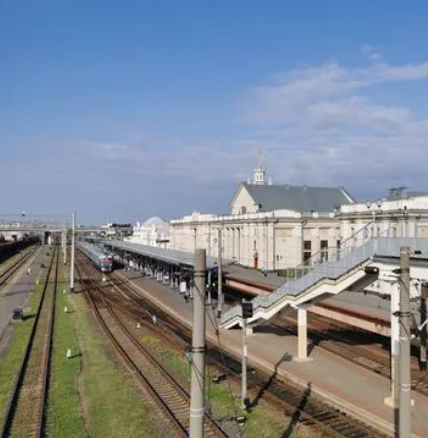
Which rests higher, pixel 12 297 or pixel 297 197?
pixel 297 197

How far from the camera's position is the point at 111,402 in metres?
18.6

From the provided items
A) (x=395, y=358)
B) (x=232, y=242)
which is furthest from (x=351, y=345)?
(x=232, y=242)

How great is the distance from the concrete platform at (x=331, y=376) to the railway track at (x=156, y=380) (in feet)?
12.0

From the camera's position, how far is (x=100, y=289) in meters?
57.6

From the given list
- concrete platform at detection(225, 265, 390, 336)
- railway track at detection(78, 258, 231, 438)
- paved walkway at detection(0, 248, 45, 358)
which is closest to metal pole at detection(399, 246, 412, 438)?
railway track at detection(78, 258, 231, 438)

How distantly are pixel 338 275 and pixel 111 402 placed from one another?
11.0 m

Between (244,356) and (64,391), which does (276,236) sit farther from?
(244,356)

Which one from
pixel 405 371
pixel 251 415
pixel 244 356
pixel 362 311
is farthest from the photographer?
pixel 362 311

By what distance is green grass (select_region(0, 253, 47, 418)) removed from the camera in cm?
2019

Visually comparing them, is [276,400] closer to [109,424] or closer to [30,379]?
[109,424]

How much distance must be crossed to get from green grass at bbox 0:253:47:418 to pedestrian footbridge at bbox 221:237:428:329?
13.1 m

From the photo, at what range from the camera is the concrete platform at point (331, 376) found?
17.0 metres

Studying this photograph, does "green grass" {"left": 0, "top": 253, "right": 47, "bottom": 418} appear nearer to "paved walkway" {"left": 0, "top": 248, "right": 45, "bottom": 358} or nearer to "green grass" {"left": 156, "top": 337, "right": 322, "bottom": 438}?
"paved walkway" {"left": 0, "top": 248, "right": 45, "bottom": 358}

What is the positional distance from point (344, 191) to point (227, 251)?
26918 millimetres
